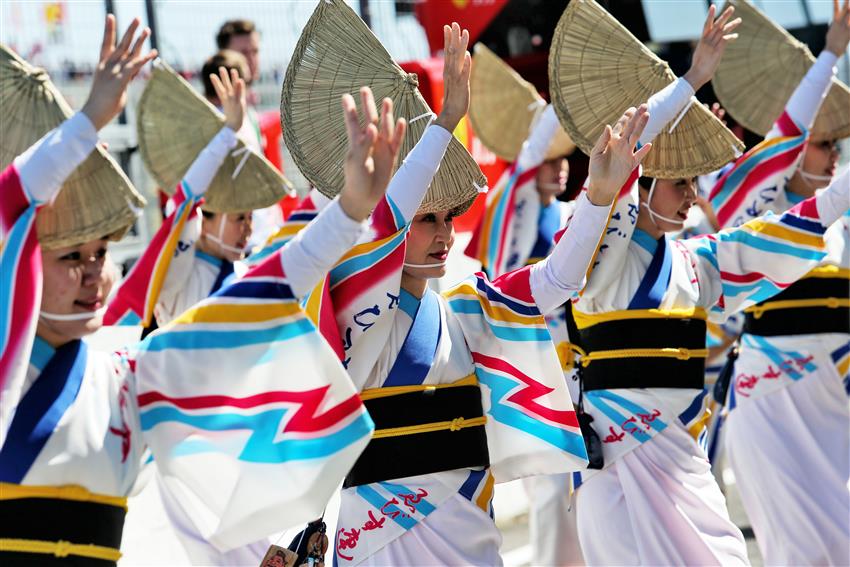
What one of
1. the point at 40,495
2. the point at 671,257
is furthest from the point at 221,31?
the point at 40,495

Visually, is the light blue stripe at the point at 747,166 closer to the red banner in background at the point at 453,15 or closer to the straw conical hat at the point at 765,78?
the straw conical hat at the point at 765,78

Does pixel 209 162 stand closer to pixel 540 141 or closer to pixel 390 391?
pixel 390 391

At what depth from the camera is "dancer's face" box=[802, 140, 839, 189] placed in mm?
5090

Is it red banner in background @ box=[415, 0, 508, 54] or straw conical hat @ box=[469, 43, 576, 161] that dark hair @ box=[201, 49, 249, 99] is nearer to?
straw conical hat @ box=[469, 43, 576, 161]

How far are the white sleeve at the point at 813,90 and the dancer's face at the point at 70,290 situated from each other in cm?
311

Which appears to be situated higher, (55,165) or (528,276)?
(55,165)

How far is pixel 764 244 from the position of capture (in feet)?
13.8

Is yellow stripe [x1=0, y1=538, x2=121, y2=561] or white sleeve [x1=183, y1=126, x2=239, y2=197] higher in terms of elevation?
white sleeve [x1=183, y1=126, x2=239, y2=197]

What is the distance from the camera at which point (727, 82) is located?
16.4ft

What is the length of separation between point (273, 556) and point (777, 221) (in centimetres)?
232

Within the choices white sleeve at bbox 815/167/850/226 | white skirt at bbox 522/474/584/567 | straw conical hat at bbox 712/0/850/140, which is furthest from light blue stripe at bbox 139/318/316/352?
straw conical hat at bbox 712/0/850/140

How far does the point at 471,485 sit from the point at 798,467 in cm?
205

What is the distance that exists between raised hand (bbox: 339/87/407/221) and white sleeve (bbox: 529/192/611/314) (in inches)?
34.7

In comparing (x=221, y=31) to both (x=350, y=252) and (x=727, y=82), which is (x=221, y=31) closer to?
(x=727, y=82)
